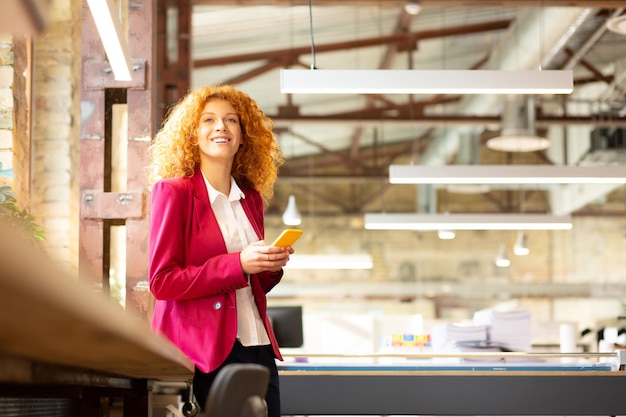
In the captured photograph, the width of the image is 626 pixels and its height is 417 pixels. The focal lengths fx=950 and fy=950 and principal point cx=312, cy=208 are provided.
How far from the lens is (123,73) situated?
3.45m

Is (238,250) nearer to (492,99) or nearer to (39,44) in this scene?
(39,44)

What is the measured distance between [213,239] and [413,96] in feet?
34.3

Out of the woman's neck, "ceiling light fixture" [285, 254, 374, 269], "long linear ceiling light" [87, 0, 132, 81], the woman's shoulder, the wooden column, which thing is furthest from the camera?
"ceiling light fixture" [285, 254, 374, 269]

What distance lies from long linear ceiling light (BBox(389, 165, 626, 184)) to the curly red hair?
15.5 feet

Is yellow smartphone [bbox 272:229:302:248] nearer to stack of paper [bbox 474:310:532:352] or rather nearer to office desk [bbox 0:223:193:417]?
office desk [bbox 0:223:193:417]

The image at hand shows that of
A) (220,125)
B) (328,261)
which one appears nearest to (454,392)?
(220,125)

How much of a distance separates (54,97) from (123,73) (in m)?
3.15

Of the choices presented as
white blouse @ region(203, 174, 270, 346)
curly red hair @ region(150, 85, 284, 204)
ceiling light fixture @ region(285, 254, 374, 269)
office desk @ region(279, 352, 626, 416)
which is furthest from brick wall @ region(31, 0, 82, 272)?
ceiling light fixture @ region(285, 254, 374, 269)

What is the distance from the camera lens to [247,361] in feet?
7.66

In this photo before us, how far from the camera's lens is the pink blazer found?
2.28m

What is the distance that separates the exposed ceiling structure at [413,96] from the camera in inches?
399

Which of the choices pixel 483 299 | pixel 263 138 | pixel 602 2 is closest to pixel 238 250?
pixel 263 138

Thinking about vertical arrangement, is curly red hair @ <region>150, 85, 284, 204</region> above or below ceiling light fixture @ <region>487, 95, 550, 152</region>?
below

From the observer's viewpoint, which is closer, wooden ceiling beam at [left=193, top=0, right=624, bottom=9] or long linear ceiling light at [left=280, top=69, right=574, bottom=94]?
long linear ceiling light at [left=280, top=69, right=574, bottom=94]
